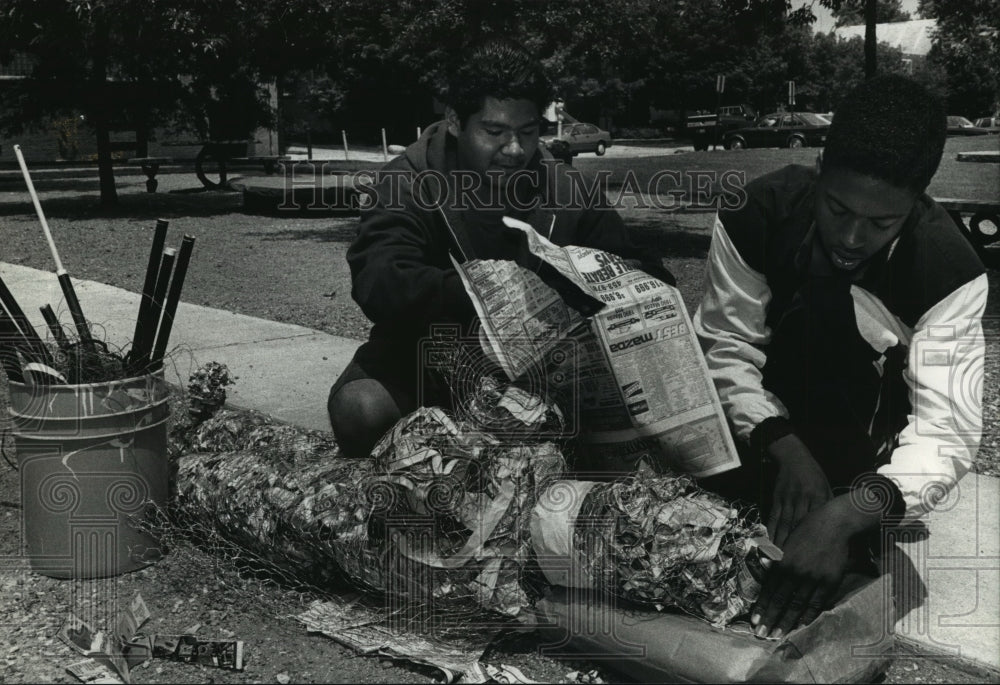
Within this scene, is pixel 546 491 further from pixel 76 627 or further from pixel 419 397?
pixel 76 627

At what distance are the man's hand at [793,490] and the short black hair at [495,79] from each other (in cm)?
132

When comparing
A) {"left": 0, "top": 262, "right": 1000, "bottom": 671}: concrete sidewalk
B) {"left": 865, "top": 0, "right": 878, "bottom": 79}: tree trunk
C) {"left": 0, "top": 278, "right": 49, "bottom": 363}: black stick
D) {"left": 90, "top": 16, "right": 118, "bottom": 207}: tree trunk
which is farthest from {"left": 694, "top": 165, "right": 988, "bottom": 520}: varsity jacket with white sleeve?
{"left": 90, "top": 16, "right": 118, "bottom": 207}: tree trunk

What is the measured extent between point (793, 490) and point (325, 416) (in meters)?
2.50

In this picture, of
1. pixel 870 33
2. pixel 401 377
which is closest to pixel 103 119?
pixel 870 33

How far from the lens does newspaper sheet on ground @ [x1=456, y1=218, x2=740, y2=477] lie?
8.54 ft

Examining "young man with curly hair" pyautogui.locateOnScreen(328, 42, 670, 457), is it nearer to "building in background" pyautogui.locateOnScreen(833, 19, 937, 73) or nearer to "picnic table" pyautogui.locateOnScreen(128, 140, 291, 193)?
"picnic table" pyautogui.locateOnScreen(128, 140, 291, 193)

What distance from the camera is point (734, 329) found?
9.37ft

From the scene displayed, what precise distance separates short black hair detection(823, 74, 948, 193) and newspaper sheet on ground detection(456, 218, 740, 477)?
0.56 metres

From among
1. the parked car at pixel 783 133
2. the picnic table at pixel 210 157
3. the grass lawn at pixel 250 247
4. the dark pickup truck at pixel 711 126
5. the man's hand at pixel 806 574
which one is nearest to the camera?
the man's hand at pixel 806 574

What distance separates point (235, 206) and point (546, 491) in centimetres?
1441

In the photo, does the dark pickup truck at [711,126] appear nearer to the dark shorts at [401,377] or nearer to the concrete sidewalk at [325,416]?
the concrete sidewalk at [325,416]

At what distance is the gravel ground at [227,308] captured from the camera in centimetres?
255

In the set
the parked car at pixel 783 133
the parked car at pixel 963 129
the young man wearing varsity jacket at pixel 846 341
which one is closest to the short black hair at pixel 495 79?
the young man wearing varsity jacket at pixel 846 341

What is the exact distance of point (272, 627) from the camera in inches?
108
